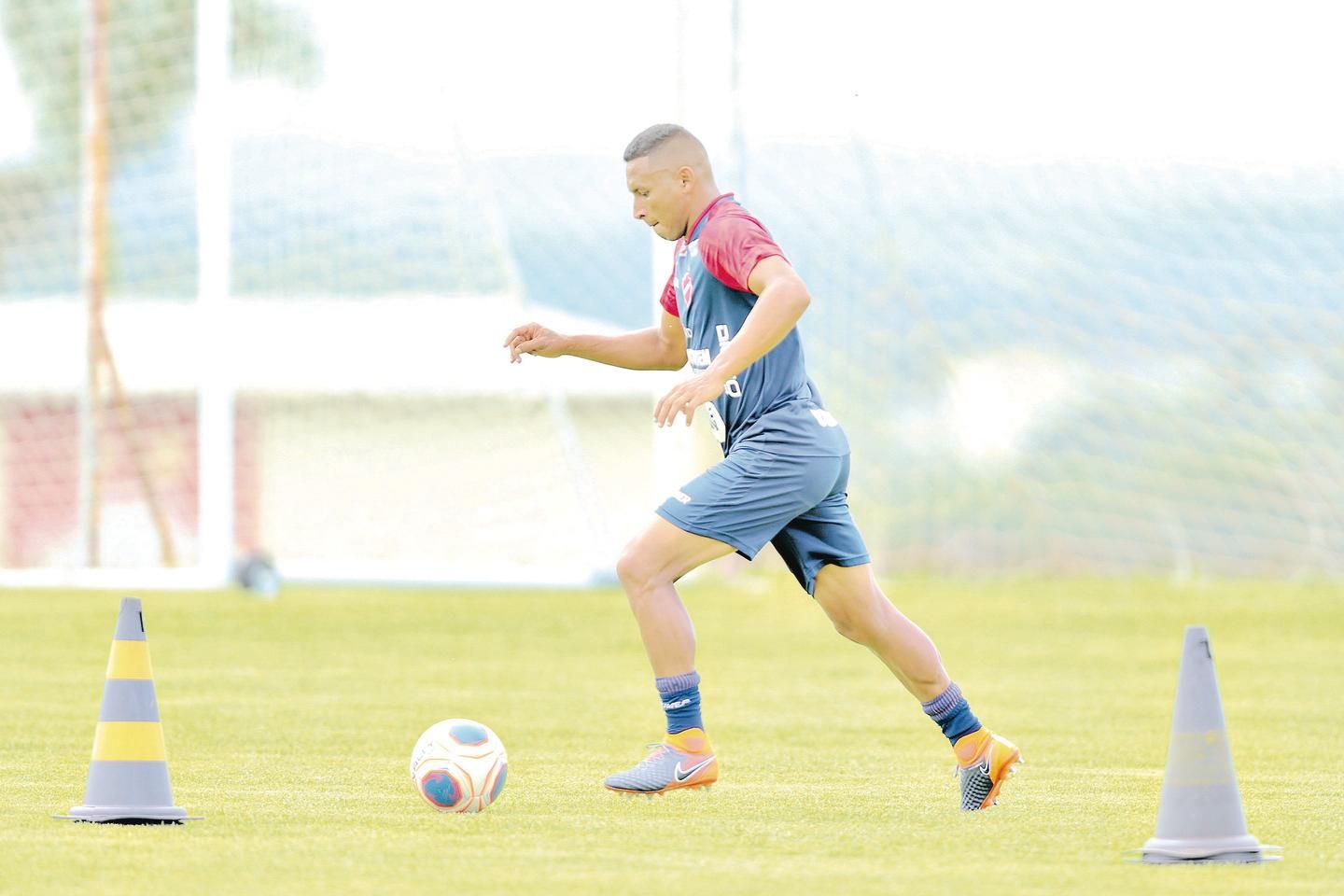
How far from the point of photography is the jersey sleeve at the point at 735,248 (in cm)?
680

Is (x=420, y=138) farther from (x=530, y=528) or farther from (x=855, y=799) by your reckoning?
(x=855, y=799)

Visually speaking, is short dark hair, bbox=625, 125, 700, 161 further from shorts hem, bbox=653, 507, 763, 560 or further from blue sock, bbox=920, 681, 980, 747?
blue sock, bbox=920, 681, 980, 747

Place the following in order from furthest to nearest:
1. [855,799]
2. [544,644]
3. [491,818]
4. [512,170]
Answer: [512,170]
[544,644]
[855,799]
[491,818]

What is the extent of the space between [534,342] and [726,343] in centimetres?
78

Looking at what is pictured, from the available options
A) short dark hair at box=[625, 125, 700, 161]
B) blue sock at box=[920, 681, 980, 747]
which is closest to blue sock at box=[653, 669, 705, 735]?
blue sock at box=[920, 681, 980, 747]

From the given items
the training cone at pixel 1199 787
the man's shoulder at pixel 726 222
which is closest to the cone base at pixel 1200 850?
the training cone at pixel 1199 787

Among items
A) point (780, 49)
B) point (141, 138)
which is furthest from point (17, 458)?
point (780, 49)

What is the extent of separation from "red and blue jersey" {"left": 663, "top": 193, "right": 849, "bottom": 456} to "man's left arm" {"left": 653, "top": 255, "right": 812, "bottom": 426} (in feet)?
0.55

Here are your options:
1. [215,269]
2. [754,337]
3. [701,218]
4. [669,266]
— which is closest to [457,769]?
[754,337]

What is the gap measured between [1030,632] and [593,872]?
1052cm

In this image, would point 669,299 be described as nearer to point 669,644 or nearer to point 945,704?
point 669,644

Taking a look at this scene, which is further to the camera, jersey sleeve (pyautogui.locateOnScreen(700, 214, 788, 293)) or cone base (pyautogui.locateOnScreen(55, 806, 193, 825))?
jersey sleeve (pyautogui.locateOnScreen(700, 214, 788, 293))

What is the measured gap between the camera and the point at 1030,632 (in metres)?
15.5

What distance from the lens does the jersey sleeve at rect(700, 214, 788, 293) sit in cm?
680
